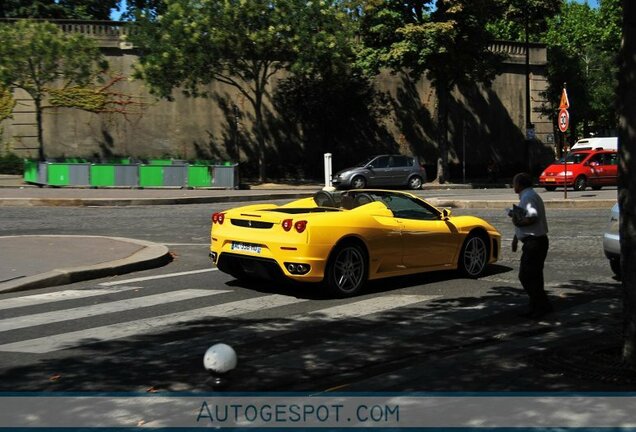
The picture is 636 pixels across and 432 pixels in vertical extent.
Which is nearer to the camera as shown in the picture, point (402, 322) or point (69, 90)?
point (402, 322)

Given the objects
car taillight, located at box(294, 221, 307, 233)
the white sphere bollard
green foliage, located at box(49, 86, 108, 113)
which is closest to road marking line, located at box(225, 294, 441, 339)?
car taillight, located at box(294, 221, 307, 233)

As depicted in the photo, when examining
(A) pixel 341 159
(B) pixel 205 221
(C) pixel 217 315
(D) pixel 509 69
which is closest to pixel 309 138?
(A) pixel 341 159

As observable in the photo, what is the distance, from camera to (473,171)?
43.2 metres

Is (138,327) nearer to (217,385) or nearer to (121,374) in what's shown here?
(121,374)

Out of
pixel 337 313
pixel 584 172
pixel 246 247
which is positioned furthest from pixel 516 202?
pixel 337 313

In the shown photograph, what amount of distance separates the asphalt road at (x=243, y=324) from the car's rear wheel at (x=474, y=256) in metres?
0.20

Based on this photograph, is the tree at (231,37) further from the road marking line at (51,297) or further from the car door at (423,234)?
the road marking line at (51,297)

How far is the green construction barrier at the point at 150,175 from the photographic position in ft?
93.2

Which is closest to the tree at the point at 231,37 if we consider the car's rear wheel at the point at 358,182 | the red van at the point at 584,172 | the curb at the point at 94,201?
the car's rear wheel at the point at 358,182

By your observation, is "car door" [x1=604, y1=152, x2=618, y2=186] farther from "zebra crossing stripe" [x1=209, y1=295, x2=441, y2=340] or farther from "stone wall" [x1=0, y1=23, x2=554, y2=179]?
"zebra crossing stripe" [x1=209, y1=295, x2=441, y2=340]

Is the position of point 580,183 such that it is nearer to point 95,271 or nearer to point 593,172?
point 593,172

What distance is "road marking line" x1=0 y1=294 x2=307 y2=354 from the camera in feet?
21.2

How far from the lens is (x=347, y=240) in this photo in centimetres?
863

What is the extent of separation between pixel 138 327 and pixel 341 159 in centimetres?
3364
